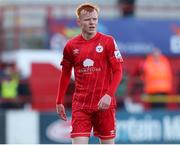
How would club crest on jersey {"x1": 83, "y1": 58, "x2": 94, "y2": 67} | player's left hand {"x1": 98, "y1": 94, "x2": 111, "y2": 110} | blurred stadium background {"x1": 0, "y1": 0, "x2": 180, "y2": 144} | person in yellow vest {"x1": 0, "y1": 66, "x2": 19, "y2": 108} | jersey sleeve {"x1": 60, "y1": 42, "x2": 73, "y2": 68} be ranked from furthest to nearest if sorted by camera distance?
person in yellow vest {"x1": 0, "y1": 66, "x2": 19, "y2": 108} < blurred stadium background {"x1": 0, "y1": 0, "x2": 180, "y2": 144} < jersey sleeve {"x1": 60, "y1": 42, "x2": 73, "y2": 68} < club crest on jersey {"x1": 83, "y1": 58, "x2": 94, "y2": 67} < player's left hand {"x1": 98, "y1": 94, "x2": 111, "y2": 110}

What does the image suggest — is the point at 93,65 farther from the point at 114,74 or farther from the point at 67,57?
the point at 67,57

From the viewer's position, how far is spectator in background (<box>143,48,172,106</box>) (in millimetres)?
16234

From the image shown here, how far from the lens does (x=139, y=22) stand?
59.6 feet

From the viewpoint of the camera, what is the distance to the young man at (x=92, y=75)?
8172 millimetres

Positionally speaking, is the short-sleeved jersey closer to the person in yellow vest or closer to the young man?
the young man

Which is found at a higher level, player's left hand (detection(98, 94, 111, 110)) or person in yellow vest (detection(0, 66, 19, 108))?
player's left hand (detection(98, 94, 111, 110))

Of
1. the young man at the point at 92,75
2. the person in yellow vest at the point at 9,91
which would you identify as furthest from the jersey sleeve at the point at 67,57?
the person in yellow vest at the point at 9,91

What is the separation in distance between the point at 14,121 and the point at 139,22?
472 cm

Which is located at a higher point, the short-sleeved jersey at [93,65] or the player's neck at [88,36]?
the player's neck at [88,36]

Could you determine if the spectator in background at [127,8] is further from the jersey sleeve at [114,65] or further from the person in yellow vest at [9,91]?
the jersey sleeve at [114,65]

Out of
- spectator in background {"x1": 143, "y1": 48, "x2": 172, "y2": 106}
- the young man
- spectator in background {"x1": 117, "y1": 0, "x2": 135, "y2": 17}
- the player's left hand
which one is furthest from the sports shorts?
spectator in background {"x1": 117, "y1": 0, "x2": 135, "y2": 17}

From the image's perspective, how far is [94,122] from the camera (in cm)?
838

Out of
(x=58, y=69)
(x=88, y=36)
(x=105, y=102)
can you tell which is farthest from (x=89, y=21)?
(x=58, y=69)

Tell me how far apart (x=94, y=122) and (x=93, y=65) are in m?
0.59
